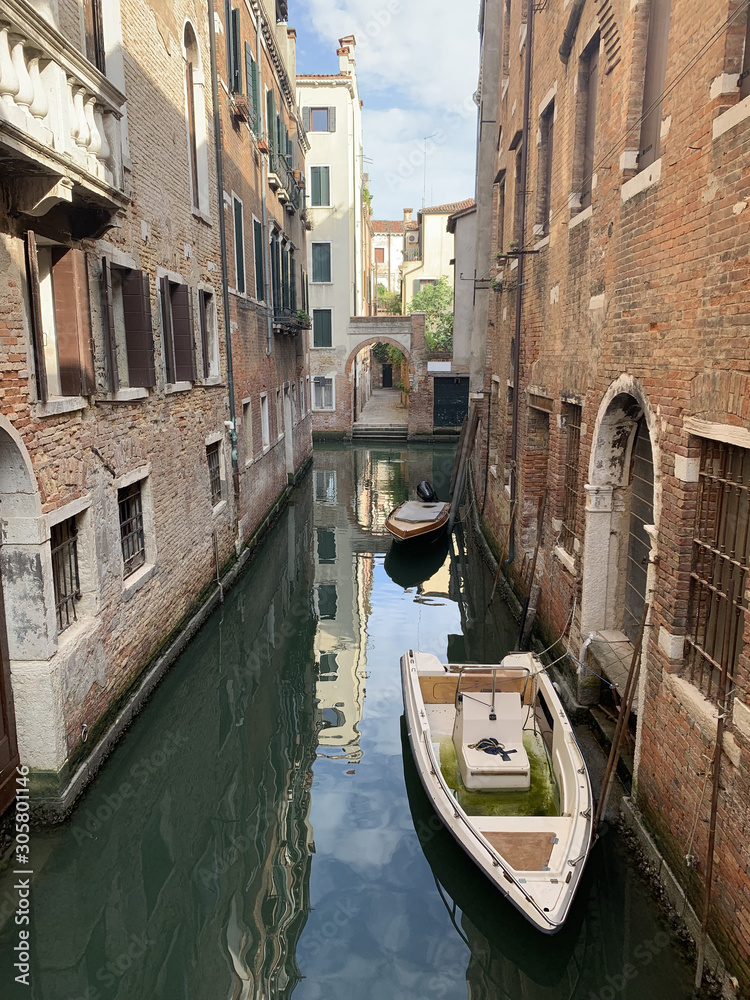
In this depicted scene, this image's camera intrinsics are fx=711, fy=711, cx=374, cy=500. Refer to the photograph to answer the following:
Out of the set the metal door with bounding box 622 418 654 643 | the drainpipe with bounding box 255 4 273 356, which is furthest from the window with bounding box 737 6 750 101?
the drainpipe with bounding box 255 4 273 356

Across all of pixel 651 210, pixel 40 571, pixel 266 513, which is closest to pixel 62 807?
pixel 40 571

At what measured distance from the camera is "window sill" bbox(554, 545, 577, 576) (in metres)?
7.25

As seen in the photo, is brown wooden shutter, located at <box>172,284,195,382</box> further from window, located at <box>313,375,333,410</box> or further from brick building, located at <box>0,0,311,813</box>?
window, located at <box>313,375,333,410</box>

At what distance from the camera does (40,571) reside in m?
5.07

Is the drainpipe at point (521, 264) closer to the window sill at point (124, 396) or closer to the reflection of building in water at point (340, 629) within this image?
the reflection of building in water at point (340, 629)

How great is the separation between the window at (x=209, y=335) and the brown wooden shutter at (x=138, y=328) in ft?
9.50

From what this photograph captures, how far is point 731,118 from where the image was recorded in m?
3.74

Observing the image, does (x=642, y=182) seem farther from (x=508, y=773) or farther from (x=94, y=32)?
(x=94, y=32)

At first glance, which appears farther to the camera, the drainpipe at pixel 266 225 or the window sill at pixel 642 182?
the drainpipe at pixel 266 225

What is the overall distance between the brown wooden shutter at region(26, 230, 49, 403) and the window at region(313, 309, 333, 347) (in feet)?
75.3

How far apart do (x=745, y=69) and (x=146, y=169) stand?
5769 millimetres

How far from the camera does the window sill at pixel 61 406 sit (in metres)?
5.08

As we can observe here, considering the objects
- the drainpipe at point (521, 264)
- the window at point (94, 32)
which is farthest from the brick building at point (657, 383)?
the window at point (94, 32)

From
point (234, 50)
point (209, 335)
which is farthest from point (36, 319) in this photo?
point (234, 50)
